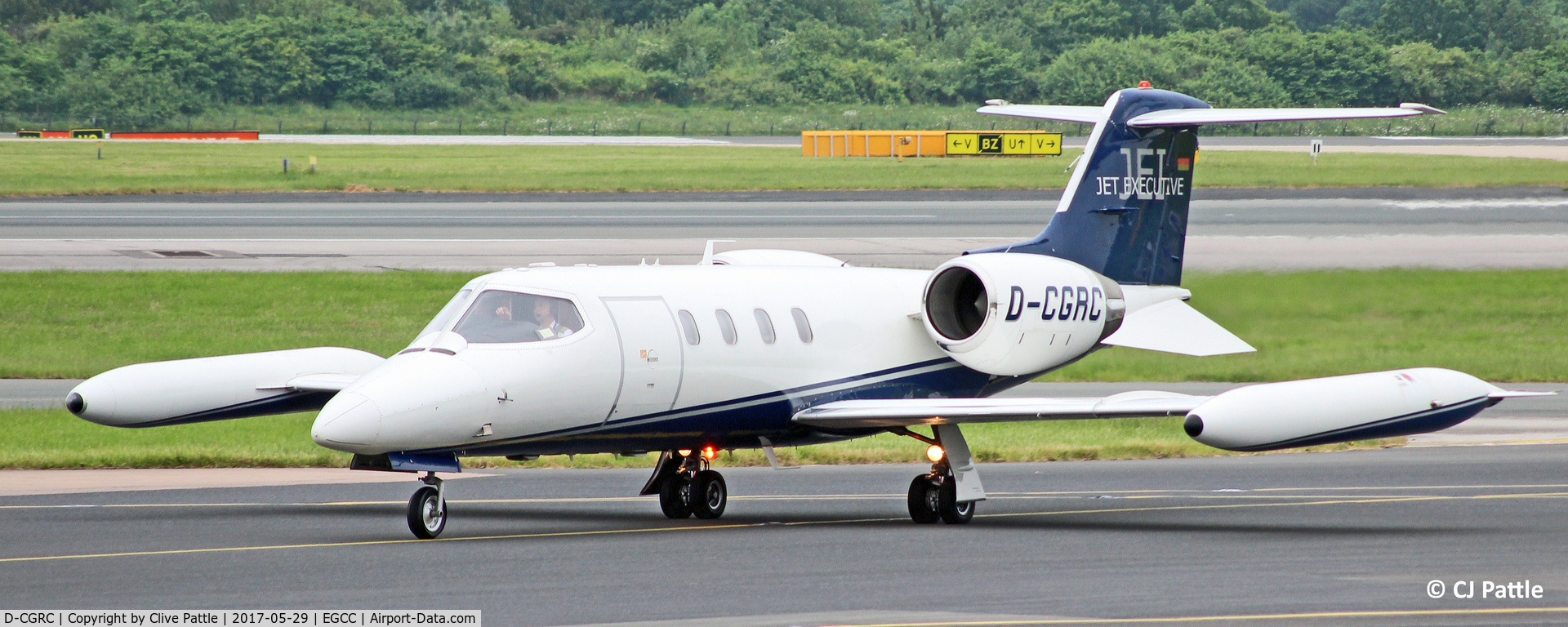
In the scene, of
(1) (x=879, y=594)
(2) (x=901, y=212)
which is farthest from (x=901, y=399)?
(2) (x=901, y=212)

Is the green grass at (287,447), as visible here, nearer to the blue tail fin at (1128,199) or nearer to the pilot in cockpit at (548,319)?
the blue tail fin at (1128,199)

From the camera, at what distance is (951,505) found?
56.1 ft

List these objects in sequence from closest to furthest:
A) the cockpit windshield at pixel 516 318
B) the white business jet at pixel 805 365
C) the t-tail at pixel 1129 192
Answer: the white business jet at pixel 805 365, the cockpit windshield at pixel 516 318, the t-tail at pixel 1129 192

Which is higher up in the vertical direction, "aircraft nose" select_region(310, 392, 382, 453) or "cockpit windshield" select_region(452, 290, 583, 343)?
"cockpit windshield" select_region(452, 290, 583, 343)

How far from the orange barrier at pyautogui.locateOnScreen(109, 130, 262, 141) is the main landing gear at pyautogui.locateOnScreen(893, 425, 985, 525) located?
88617mm

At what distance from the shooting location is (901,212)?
2192 inches

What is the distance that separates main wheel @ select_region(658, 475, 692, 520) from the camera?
17.7 meters

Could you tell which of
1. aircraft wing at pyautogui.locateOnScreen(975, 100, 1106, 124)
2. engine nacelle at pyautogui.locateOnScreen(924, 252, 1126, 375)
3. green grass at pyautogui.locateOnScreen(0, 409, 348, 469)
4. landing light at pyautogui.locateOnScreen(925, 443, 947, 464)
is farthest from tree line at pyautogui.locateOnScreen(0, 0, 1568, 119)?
landing light at pyautogui.locateOnScreen(925, 443, 947, 464)

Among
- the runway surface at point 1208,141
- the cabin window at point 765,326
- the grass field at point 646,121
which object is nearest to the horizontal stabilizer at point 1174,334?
the cabin window at point 765,326

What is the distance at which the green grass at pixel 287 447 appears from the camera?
22562mm

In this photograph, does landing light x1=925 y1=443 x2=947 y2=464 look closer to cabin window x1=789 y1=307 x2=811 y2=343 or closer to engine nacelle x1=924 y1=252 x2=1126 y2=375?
engine nacelle x1=924 y1=252 x2=1126 y2=375

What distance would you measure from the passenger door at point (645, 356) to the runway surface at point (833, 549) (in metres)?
1.26

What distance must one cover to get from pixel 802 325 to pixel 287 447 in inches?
392

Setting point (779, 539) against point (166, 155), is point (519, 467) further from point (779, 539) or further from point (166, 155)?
point (166, 155)
